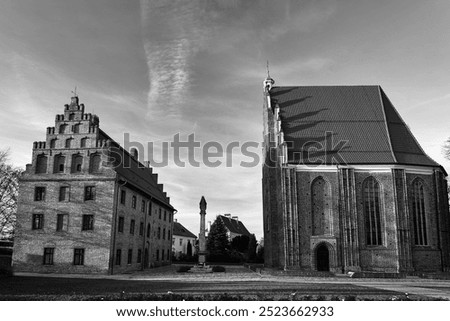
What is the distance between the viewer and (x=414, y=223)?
3856 centimetres

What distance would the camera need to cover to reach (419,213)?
38844 mm

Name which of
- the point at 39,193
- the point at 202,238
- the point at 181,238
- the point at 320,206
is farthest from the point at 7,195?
the point at 181,238

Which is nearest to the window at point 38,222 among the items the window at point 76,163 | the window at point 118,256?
the window at point 76,163

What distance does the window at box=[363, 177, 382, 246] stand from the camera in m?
37.9

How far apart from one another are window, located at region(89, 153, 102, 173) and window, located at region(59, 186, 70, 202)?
257cm

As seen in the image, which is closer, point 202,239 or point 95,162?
point 95,162

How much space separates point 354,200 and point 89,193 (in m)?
24.3

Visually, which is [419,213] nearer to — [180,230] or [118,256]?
[118,256]

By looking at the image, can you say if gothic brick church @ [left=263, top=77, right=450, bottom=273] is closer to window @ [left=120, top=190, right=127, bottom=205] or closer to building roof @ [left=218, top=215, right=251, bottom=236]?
window @ [left=120, top=190, right=127, bottom=205]

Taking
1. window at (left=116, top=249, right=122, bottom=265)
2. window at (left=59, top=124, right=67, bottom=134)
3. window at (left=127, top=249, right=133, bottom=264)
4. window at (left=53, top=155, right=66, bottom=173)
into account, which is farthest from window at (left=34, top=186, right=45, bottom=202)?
window at (left=127, top=249, right=133, bottom=264)

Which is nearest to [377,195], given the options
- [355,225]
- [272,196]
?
[355,225]

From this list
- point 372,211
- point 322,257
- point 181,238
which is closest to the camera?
point 322,257

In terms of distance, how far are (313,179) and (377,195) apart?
253 inches
